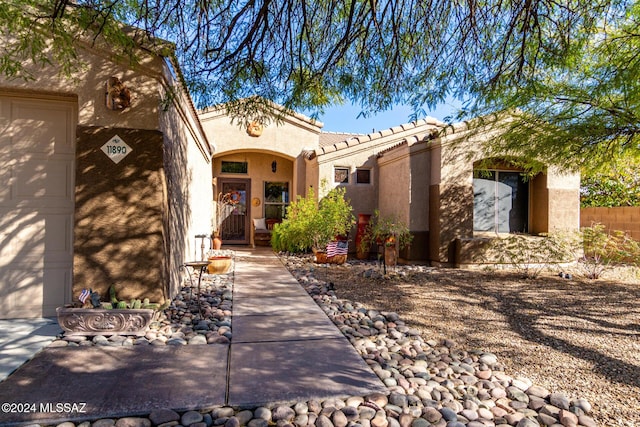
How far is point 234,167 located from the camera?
12.7 metres

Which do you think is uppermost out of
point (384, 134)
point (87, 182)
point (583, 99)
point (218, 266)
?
point (384, 134)

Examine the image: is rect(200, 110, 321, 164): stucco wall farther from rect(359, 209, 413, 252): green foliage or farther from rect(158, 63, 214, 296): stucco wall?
rect(359, 209, 413, 252): green foliage

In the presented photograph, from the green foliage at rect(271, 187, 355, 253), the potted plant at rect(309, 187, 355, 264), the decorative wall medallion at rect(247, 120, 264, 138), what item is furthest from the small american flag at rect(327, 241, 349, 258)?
the decorative wall medallion at rect(247, 120, 264, 138)

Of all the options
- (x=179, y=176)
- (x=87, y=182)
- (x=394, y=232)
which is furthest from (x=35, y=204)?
(x=394, y=232)

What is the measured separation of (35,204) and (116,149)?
1.11 m

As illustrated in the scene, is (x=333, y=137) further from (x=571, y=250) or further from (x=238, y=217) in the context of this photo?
(x=571, y=250)

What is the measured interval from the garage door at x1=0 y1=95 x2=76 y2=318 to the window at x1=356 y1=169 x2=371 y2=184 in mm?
7744

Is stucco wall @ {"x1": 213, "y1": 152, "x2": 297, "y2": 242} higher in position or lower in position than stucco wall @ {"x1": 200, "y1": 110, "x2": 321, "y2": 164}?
lower

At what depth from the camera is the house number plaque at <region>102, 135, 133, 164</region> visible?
378cm

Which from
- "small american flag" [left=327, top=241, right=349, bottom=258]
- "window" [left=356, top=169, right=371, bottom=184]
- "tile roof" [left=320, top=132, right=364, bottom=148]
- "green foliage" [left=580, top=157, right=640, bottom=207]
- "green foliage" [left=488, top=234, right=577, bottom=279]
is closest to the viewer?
"green foliage" [left=488, top=234, right=577, bottom=279]

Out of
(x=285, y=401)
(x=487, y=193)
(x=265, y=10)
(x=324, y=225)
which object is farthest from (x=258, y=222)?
(x=285, y=401)

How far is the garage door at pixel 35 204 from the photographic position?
376cm

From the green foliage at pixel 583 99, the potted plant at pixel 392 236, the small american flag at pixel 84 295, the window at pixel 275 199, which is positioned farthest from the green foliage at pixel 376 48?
the window at pixel 275 199

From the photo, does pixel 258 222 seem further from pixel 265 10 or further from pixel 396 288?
pixel 265 10
